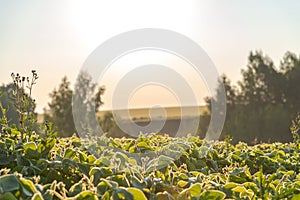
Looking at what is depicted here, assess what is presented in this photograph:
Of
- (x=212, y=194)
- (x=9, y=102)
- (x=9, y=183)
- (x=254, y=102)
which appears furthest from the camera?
(x=254, y=102)

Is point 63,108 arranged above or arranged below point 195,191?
above

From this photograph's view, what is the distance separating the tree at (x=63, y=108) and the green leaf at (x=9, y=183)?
28.8 m

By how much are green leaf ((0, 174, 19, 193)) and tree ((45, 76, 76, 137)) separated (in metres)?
28.8

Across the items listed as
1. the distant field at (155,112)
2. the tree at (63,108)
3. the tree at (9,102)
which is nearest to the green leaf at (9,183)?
the tree at (9,102)

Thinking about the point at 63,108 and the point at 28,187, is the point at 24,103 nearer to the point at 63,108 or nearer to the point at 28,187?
the point at 28,187

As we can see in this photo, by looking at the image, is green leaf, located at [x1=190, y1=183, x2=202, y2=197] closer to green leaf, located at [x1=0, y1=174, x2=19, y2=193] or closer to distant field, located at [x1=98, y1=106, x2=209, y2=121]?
green leaf, located at [x1=0, y1=174, x2=19, y2=193]

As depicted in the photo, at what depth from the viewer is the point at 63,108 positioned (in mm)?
31203

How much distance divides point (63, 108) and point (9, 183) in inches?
1190

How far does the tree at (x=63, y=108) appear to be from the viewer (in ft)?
98.9

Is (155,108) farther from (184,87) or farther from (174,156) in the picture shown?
(174,156)

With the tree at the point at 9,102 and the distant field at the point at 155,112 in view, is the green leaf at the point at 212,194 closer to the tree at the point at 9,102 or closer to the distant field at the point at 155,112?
the tree at the point at 9,102

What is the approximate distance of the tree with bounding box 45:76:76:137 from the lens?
3014 centimetres

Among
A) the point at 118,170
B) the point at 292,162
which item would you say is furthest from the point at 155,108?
the point at 118,170

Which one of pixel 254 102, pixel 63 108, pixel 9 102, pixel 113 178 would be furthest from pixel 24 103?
pixel 254 102
